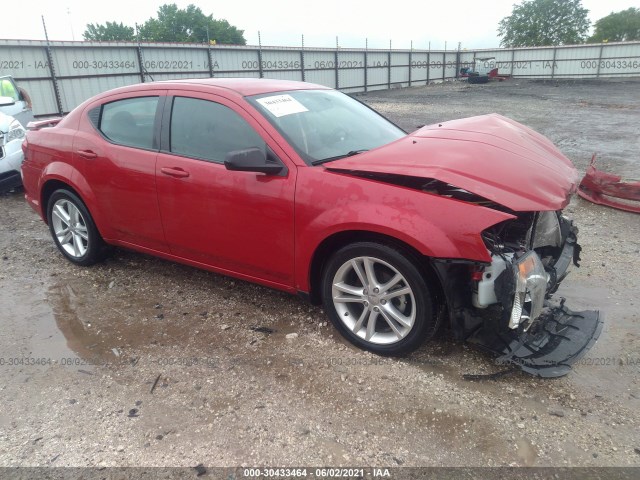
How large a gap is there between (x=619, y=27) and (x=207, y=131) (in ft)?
279

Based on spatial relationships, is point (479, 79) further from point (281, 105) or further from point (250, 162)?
point (250, 162)

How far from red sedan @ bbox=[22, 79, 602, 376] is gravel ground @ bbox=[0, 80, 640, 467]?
0.24 metres

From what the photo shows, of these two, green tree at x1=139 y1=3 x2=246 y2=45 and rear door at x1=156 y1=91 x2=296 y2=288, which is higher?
green tree at x1=139 y1=3 x2=246 y2=45

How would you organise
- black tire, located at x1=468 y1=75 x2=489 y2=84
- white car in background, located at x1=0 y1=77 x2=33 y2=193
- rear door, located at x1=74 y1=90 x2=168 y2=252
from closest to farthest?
rear door, located at x1=74 y1=90 x2=168 y2=252 < white car in background, located at x1=0 y1=77 x2=33 y2=193 < black tire, located at x1=468 y1=75 x2=489 y2=84

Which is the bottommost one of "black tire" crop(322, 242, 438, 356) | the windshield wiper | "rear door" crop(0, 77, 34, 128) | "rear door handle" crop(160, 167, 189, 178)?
"black tire" crop(322, 242, 438, 356)

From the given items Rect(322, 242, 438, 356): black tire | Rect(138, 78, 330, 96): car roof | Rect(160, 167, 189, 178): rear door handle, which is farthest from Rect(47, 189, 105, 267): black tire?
Rect(322, 242, 438, 356): black tire

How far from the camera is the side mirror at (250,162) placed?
3.02 meters

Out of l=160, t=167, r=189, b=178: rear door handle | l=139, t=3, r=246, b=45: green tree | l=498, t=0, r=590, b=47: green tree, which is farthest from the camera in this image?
l=139, t=3, r=246, b=45: green tree

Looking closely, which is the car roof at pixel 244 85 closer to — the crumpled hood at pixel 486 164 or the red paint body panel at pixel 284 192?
the red paint body panel at pixel 284 192

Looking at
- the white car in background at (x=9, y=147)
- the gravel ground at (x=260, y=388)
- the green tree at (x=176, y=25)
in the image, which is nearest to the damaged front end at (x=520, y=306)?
the gravel ground at (x=260, y=388)

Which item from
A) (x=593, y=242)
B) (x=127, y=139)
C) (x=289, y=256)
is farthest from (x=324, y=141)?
(x=593, y=242)

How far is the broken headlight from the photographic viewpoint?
8.51 feet

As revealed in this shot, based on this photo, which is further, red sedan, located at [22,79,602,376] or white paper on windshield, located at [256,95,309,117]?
white paper on windshield, located at [256,95,309,117]

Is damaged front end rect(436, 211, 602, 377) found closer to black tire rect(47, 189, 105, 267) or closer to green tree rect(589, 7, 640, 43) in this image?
black tire rect(47, 189, 105, 267)
